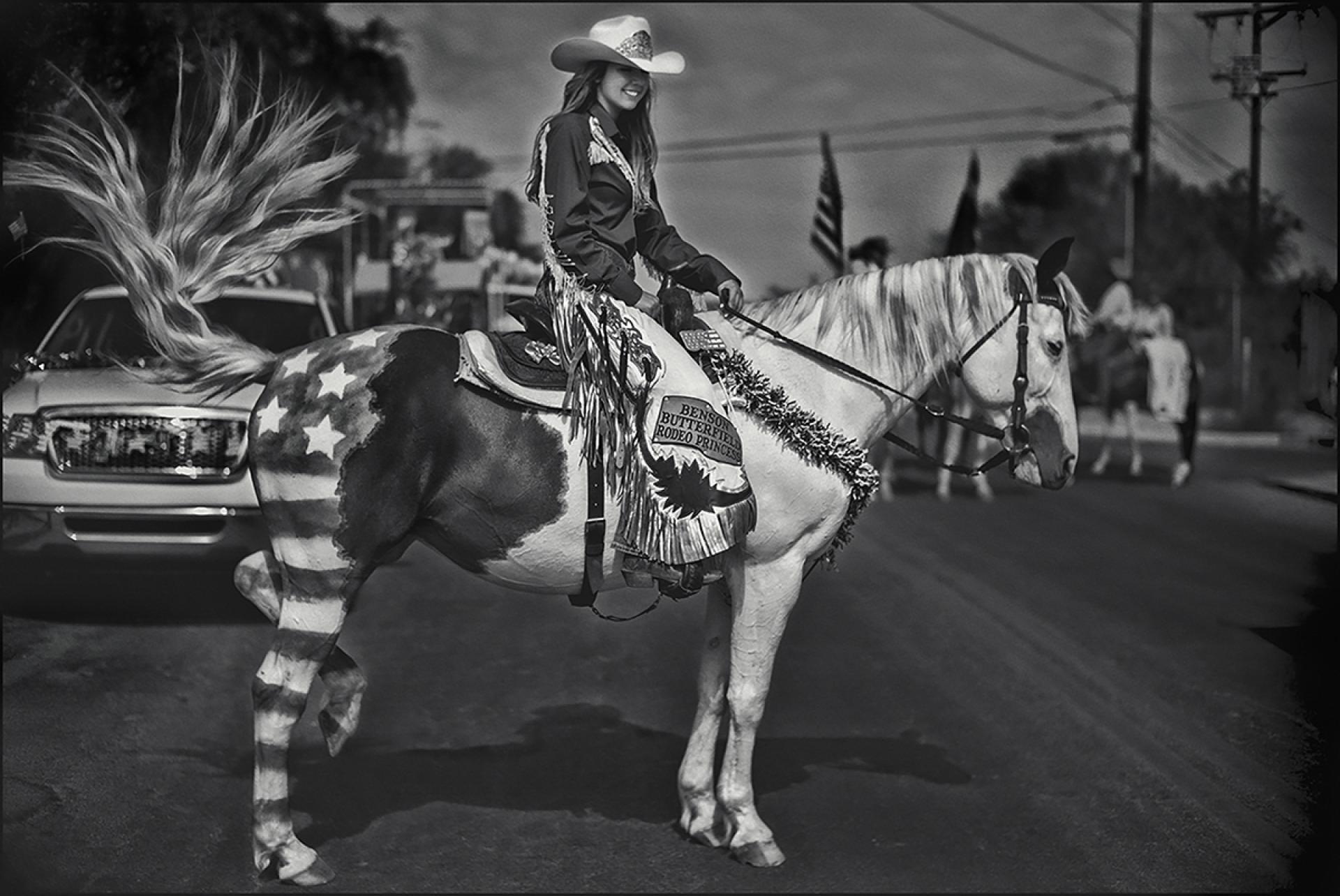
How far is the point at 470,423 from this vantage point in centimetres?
472

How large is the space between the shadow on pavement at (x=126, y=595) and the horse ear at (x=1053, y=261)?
510 cm

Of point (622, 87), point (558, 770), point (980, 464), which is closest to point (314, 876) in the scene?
point (558, 770)

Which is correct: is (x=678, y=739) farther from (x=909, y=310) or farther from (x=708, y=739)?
(x=909, y=310)

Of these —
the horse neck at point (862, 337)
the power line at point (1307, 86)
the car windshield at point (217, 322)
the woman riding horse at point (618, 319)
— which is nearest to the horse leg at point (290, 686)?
the woman riding horse at point (618, 319)

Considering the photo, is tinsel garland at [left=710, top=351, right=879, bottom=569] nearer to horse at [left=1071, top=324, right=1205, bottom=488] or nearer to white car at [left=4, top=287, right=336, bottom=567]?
white car at [left=4, top=287, right=336, bottom=567]

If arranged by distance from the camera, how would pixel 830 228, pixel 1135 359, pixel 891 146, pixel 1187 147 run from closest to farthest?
pixel 830 228 < pixel 891 146 < pixel 1187 147 < pixel 1135 359

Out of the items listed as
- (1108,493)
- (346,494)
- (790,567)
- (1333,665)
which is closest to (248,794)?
(346,494)

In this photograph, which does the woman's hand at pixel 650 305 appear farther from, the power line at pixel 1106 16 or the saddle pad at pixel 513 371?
the power line at pixel 1106 16

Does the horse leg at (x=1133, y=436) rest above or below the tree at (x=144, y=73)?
below

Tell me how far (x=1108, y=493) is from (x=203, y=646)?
35.2ft

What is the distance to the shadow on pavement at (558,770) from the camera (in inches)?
211

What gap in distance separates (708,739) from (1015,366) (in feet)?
5.75

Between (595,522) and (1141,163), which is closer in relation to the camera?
(595,522)

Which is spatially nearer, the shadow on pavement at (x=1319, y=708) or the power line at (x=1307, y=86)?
the shadow on pavement at (x=1319, y=708)
